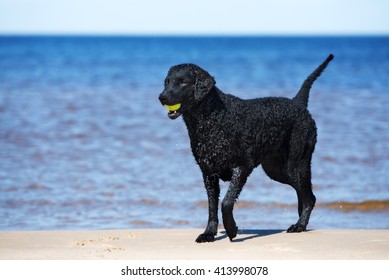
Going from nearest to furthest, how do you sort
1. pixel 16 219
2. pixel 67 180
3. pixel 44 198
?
pixel 16 219 < pixel 44 198 < pixel 67 180

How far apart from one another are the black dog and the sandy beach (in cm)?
31

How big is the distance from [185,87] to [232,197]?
99cm

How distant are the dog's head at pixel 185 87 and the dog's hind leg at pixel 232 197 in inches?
27.5

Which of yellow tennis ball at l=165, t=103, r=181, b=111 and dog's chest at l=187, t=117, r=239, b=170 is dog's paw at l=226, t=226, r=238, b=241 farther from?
yellow tennis ball at l=165, t=103, r=181, b=111

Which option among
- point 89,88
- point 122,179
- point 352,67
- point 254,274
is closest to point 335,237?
point 254,274

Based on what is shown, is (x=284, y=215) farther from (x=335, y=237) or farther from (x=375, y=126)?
(x=375, y=126)

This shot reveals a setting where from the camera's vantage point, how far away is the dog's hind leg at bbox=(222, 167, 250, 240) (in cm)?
656

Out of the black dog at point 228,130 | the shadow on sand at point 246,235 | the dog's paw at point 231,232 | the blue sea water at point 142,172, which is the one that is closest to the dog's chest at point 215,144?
the black dog at point 228,130

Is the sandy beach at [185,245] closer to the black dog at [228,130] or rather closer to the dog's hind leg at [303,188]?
the dog's hind leg at [303,188]

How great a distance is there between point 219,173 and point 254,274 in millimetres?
1397

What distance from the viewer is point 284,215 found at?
9.49 meters

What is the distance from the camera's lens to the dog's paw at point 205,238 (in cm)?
681

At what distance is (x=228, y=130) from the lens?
6723 mm

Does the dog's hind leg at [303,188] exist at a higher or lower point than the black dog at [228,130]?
lower
